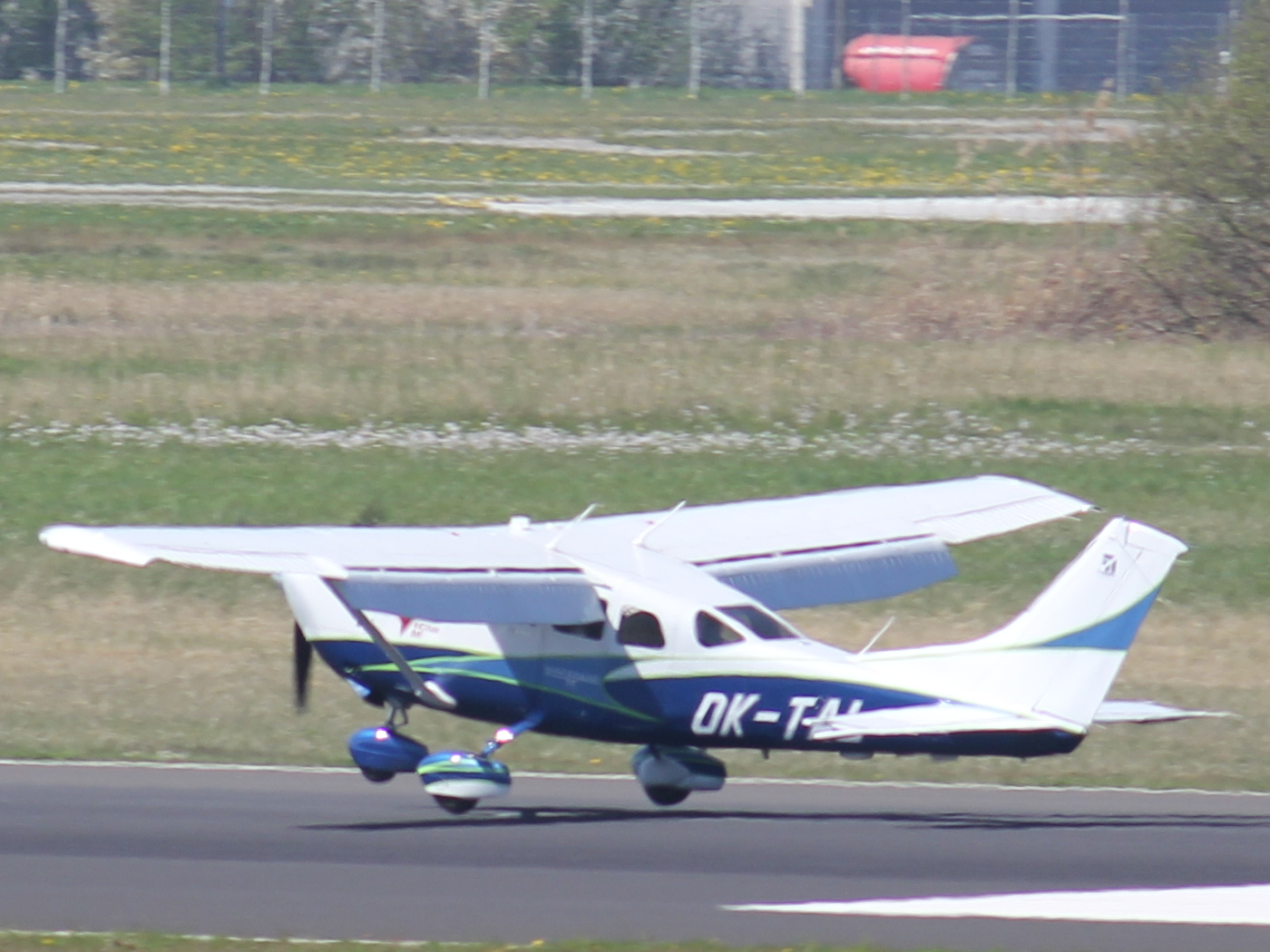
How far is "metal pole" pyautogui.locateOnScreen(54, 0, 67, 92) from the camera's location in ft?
209

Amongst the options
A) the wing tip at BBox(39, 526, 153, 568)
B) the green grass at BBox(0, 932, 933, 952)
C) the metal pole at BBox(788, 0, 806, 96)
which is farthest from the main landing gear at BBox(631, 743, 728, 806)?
the metal pole at BBox(788, 0, 806, 96)

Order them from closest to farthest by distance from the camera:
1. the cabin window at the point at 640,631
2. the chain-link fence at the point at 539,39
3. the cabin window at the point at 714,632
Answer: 1. the cabin window at the point at 714,632
2. the cabin window at the point at 640,631
3. the chain-link fence at the point at 539,39

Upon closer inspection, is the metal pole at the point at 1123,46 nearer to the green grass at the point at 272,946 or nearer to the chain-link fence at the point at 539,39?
the chain-link fence at the point at 539,39

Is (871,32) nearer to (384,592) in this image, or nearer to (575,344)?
(575,344)

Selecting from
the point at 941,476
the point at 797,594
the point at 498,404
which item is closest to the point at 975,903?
the point at 797,594

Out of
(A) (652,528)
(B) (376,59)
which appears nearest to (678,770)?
(A) (652,528)

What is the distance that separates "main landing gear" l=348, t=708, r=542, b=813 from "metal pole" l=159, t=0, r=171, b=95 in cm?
5493

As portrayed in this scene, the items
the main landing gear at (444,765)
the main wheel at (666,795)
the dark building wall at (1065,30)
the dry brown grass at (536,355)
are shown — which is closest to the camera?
the main landing gear at (444,765)

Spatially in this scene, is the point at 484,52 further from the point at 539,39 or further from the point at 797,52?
the point at 797,52

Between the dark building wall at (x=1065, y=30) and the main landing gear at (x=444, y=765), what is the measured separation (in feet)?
163

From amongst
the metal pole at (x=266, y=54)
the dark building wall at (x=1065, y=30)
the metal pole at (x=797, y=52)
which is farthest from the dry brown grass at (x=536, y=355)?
the metal pole at (x=266, y=54)

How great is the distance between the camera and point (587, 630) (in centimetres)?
1144

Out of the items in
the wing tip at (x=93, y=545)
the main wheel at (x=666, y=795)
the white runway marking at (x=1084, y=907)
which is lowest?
the main wheel at (x=666, y=795)

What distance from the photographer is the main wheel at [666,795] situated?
12.1 meters
